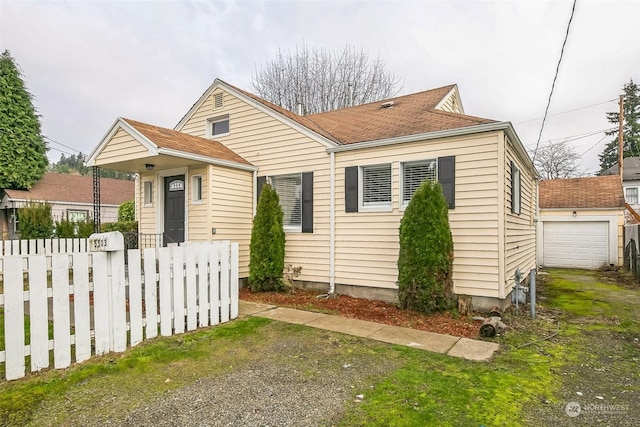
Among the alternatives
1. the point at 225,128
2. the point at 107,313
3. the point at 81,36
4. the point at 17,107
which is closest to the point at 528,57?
the point at 225,128

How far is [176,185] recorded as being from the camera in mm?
8477

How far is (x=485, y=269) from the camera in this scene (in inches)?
230

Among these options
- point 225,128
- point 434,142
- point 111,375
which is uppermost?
point 225,128

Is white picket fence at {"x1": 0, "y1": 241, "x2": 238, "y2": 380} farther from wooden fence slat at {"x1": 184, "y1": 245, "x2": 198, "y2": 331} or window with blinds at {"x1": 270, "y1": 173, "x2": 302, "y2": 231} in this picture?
window with blinds at {"x1": 270, "y1": 173, "x2": 302, "y2": 231}

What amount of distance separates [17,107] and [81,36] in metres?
11.9

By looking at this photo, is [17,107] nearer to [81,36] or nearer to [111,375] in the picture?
[81,36]

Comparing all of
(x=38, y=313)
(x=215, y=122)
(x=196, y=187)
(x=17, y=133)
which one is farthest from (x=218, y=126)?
(x=17, y=133)

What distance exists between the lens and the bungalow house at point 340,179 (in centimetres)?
596

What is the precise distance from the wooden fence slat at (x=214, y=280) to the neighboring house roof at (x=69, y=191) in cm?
1816

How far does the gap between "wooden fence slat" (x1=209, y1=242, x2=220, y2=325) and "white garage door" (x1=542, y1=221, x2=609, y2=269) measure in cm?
1408

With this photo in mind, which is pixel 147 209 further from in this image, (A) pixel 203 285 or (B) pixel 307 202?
(A) pixel 203 285

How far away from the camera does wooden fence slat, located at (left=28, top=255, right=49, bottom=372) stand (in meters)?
3.20

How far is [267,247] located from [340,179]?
2.14m

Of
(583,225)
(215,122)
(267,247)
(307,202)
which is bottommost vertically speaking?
(267,247)
